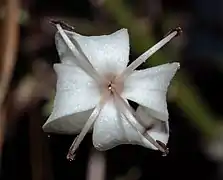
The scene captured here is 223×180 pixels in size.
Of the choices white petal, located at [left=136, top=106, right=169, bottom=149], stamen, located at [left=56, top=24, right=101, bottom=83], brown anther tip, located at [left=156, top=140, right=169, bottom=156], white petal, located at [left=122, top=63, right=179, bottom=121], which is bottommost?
brown anther tip, located at [left=156, top=140, right=169, bottom=156]

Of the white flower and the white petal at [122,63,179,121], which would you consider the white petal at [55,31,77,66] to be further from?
the white petal at [122,63,179,121]

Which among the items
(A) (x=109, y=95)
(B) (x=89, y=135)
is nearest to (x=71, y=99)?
(A) (x=109, y=95)

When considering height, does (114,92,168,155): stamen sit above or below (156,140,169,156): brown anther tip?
above

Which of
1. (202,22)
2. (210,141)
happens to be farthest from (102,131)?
(202,22)

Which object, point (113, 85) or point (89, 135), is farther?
point (89, 135)

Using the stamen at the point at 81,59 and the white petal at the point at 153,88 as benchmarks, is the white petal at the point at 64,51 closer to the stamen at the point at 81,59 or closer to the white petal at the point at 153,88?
the stamen at the point at 81,59

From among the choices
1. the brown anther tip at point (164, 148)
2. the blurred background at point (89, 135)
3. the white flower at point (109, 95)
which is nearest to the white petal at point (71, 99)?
the white flower at point (109, 95)

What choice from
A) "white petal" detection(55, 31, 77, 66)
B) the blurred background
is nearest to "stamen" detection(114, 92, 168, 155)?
"white petal" detection(55, 31, 77, 66)

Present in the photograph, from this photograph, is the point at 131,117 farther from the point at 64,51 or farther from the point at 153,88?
the point at 64,51

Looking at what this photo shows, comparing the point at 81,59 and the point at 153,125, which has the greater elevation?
the point at 81,59
